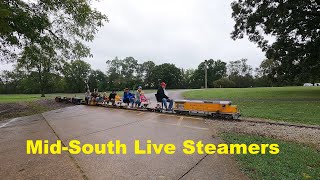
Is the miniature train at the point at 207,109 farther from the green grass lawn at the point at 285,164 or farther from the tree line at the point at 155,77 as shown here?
the tree line at the point at 155,77

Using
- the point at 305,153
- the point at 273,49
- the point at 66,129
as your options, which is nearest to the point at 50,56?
the point at 66,129

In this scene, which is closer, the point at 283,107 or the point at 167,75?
the point at 283,107

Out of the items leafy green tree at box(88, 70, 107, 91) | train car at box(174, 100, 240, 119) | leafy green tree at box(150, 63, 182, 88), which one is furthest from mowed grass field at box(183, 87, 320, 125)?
leafy green tree at box(150, 63, 182, 88)

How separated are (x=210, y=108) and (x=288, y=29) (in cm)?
1766

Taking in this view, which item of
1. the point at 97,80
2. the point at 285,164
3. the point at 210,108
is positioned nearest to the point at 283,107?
the point at 210,108

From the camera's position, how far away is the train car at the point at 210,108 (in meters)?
11.1

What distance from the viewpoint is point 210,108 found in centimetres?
1155

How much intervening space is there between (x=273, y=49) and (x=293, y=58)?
229cm

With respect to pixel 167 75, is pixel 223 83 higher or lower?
lower

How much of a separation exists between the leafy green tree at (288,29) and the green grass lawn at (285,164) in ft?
49.4

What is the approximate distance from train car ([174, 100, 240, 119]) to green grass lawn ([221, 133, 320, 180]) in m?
4.60

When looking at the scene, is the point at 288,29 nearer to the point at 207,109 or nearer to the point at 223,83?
the point at 207,109

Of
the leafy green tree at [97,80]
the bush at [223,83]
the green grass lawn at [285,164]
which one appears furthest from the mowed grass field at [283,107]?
the leafy green tree at [97,80]

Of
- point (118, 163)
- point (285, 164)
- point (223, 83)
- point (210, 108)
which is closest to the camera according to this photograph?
point (285, 164)
